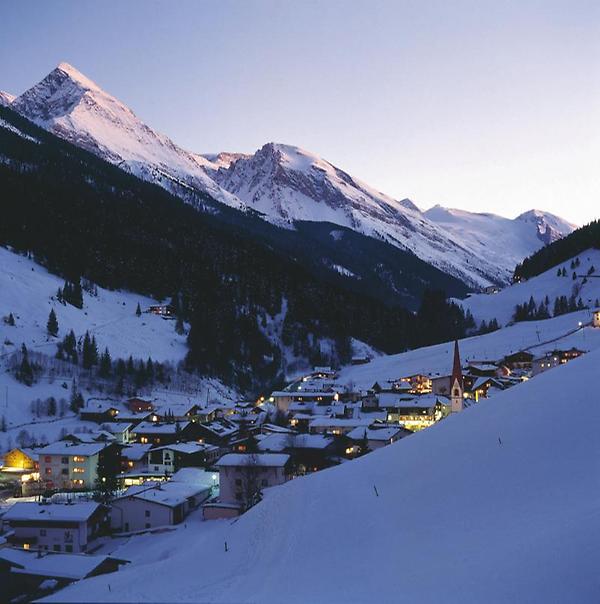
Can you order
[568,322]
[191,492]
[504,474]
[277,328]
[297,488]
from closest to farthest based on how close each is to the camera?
[504,474] → [297,488] → [191,492] → [568,322] → [277,328]

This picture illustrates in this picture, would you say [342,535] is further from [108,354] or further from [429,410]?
[108,354]

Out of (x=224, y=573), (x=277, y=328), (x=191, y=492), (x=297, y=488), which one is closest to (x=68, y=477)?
(x=191, y=492)

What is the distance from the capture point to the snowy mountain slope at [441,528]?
13008 mm

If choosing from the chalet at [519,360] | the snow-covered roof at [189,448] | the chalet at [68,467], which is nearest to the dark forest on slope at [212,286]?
the chalet at [519,360]

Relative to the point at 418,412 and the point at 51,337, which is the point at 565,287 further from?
the point at 51,337

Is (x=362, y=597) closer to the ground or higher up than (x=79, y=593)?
higher up

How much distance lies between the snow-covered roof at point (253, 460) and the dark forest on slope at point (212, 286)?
236ft

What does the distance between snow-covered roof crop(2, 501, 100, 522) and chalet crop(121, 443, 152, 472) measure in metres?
24.0

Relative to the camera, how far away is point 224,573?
21.4 meters

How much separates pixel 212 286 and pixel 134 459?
104563 millimetres

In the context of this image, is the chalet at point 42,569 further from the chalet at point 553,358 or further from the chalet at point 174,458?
the chalet at point 553,358

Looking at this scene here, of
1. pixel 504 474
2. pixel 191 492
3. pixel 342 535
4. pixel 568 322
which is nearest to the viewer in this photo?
pixel 504 474

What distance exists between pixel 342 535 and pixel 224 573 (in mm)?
4815

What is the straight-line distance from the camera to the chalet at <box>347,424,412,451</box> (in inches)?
2413
